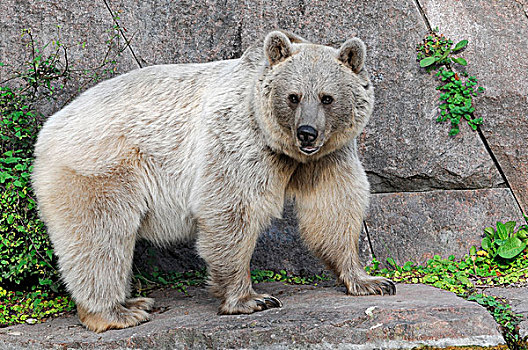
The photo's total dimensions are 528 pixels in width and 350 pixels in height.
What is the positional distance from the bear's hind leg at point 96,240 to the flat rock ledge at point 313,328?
209 millimetres

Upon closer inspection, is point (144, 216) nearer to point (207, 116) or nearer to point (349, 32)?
point (207, 116)

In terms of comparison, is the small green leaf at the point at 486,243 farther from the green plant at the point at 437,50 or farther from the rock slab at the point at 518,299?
the green plant at the point at 437,50

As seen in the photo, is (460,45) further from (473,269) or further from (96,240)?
(96,240)

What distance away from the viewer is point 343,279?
525 centimetres

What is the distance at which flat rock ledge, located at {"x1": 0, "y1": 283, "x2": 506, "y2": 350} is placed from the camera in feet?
13.9

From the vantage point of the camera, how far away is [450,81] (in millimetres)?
6430

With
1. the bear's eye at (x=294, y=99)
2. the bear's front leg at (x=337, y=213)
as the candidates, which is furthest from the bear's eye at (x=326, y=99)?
the bear's front leg at (x=337, y=213)

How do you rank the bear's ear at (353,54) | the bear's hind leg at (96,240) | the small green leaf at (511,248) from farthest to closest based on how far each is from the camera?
the small green leaf at (511,248)
the bear's hind leg at (96,240)
the bear's ear at (353,54)

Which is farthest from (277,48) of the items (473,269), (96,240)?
(473,269)

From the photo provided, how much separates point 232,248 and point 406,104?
8.95 feet

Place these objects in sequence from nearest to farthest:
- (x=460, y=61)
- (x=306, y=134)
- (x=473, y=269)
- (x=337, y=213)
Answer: (x=306, y=134) < (x=337, y=213) < (x=473, y=269) < (x=460, y=61)

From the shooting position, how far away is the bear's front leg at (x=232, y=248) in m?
4.83

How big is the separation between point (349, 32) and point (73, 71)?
2.95 meters

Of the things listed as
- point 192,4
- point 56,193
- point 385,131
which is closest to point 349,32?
point 385,131
